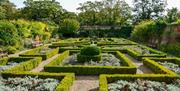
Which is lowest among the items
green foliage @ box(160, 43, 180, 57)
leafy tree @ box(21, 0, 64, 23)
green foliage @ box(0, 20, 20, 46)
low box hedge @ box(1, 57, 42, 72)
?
green foliage @ box(160, 43, 180, 57)

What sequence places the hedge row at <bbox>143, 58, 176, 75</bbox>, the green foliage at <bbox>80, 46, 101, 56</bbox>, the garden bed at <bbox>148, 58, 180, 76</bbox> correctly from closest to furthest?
the hedge row at <bbox>143, 58, 176, 75</bbox>
the garden bed at <bbox>148, 58, 180, 76</bbox>
the green foliage at <bbox>80, 46, 101, 56</bbox>

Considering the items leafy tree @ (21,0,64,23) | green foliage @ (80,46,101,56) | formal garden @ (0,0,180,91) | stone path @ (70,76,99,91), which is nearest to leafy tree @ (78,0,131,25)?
formal garden @ (0,0,180,91)

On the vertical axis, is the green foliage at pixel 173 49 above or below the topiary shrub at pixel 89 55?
below

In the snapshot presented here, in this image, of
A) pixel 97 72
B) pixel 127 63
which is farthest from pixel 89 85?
pixel 127 63

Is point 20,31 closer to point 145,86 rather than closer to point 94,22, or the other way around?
point 145,86

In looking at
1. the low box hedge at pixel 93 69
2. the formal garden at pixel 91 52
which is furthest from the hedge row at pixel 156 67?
the low box hedge at pixel 93 69

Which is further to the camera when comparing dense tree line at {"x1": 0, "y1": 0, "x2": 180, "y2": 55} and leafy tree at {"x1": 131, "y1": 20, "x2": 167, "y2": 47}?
dense tree line at {"x1": 0, "y1": 0, "x2": 180, "y2": 55}

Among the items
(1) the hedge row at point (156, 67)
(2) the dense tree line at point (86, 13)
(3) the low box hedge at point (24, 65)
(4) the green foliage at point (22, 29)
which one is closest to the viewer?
(1) the hedge row at point (156, 67)

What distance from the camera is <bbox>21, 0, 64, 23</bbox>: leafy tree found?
173 ft

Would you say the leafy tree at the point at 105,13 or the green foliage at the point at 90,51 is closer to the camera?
the green foliage at the point at 90,51

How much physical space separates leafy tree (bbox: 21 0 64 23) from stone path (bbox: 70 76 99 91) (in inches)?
1654

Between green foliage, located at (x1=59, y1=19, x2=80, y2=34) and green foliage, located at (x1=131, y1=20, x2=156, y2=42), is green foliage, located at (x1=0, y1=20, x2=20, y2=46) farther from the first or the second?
green foliage, located at (x1=59, y1=19, x2=80, y2=34)

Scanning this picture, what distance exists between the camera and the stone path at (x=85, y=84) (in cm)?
1006

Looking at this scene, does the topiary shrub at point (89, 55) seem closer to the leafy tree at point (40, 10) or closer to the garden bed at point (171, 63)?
the garden bed at point (171, 63)
